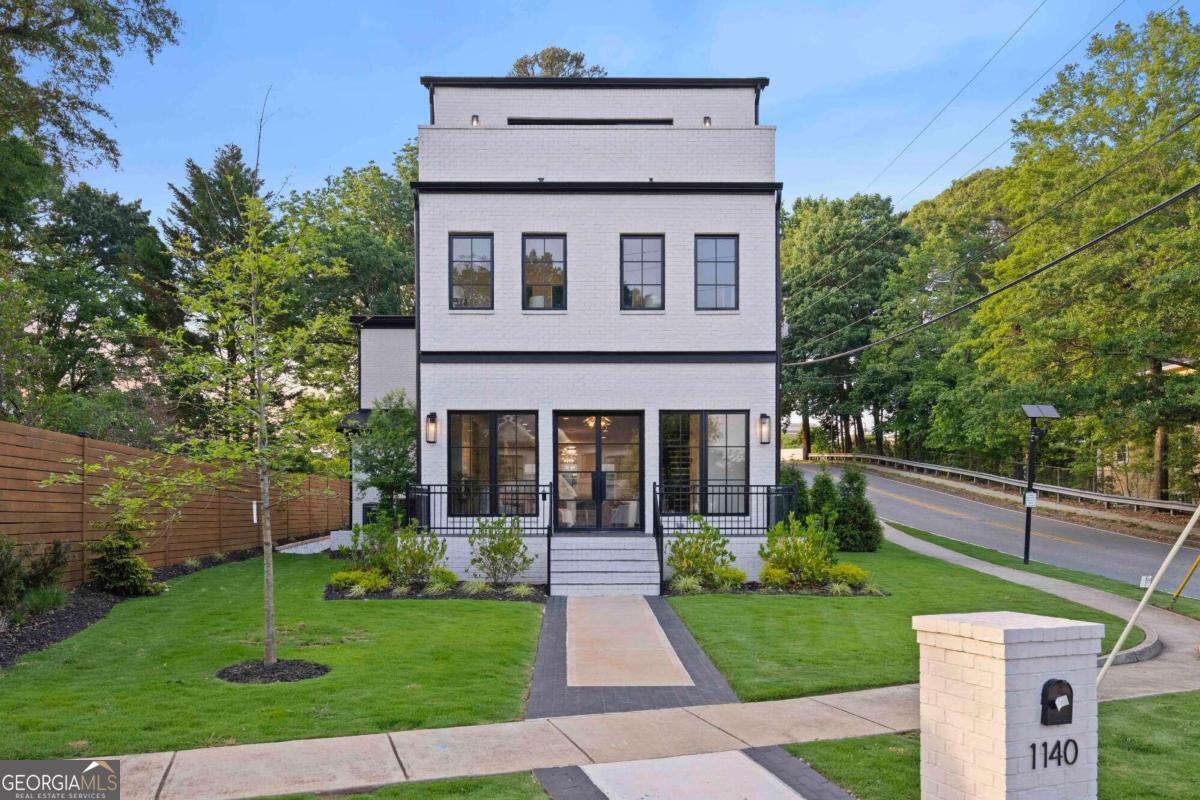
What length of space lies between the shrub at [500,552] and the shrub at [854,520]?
306 inches

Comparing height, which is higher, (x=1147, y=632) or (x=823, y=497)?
(x=823, y=497)

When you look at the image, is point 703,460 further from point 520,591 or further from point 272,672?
point 272,672

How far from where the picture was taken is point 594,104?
17656mm

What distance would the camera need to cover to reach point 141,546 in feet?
40.9

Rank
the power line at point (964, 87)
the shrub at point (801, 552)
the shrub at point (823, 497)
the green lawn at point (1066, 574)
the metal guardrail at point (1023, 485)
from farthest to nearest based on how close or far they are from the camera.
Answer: the metal guardrail at point (1023, 485) → the shrub at point (823, 497) → the power line at point (964, 87) → the green lawn at point (1066, 574) → the shrub at point (801, 552)

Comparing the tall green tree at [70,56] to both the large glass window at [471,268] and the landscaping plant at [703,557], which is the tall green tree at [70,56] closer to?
the large glass window at [471,268]

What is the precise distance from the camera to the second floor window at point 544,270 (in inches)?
613

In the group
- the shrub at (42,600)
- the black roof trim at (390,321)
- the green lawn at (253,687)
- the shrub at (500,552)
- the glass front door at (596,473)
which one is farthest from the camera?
the black roof trim at (390,321)

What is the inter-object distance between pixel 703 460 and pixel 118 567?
378 inches

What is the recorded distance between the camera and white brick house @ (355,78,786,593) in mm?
15328

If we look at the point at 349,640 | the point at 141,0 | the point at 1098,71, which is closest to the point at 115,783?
the point at 349,640

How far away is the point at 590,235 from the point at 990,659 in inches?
477

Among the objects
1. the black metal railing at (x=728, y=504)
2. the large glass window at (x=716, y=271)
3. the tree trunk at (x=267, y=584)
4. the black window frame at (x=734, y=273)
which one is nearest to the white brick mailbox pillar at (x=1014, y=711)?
the tree trunk at (x=267, y=584)

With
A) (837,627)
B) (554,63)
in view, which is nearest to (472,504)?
(837,627)
